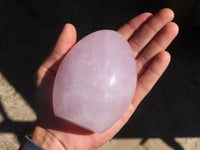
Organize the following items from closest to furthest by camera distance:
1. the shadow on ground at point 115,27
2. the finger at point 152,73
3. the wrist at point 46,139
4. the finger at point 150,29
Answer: the wrist at point 46,139
the finger at point 152,73
the finger at point 150,29
the shadow on ground at point 115,27

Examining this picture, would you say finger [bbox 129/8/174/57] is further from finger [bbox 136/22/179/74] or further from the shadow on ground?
the shadow on ground

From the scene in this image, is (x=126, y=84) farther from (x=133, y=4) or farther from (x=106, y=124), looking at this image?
(x=133, y=4)

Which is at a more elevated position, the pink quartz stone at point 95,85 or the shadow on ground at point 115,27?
the pink quartz stone at point 95,85

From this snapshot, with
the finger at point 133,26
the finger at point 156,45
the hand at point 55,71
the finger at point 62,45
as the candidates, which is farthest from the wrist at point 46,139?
the finger at point 133,26

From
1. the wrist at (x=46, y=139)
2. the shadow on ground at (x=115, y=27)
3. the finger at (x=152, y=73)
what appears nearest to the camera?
the wrist at (x=46, y=139)

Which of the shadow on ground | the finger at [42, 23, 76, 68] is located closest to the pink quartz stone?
the finger at [42, 23, 76, 68]

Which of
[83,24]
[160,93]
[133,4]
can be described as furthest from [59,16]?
[160,93]

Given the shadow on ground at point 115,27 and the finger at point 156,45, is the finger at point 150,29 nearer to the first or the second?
the finger at point 156,45
